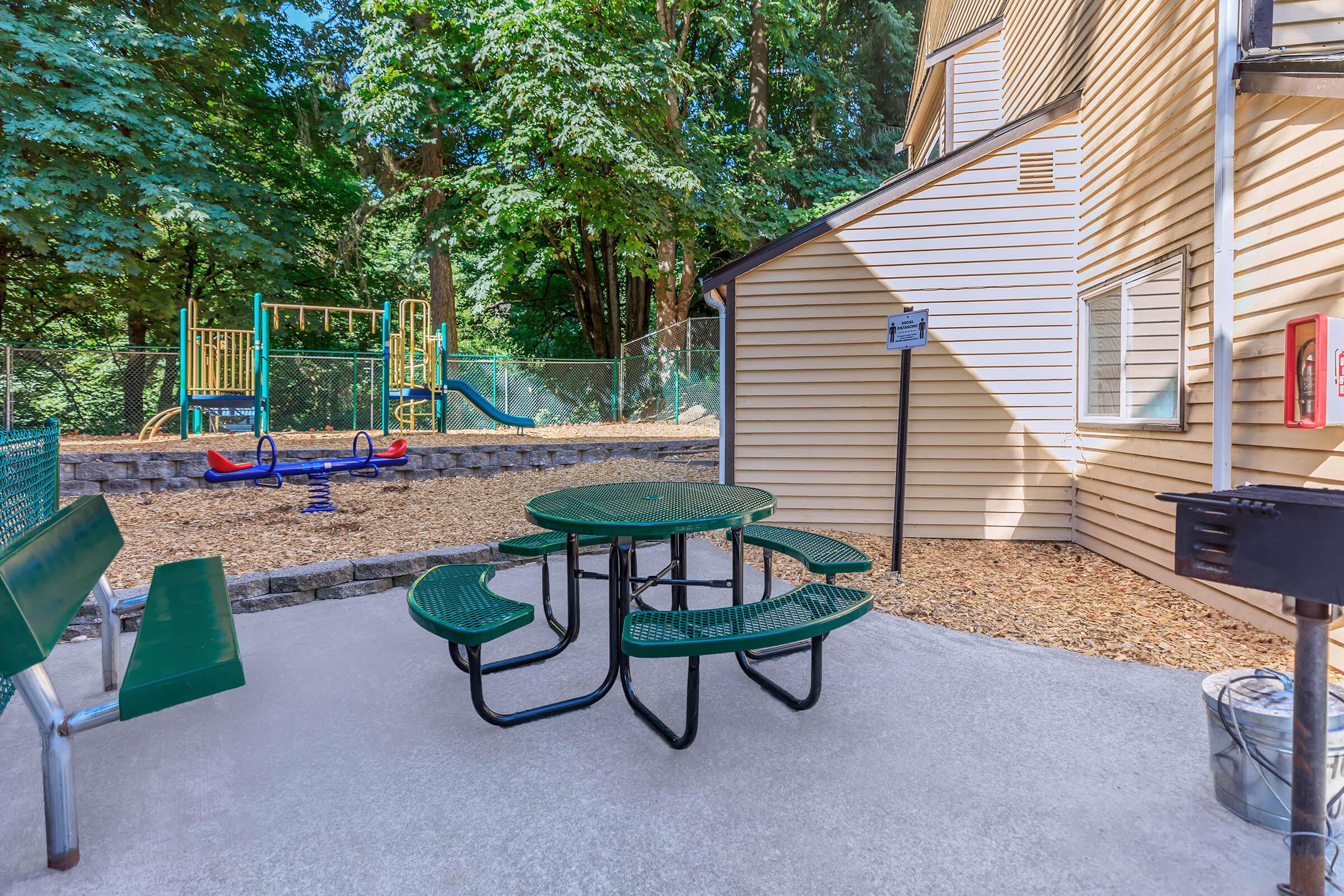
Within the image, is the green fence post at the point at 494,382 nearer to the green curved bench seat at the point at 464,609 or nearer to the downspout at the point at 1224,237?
the green curved bench seat at the point at 464,609

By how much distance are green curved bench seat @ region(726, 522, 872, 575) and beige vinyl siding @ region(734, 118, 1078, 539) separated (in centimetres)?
257

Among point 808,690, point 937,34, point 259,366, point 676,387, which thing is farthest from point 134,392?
point 937,34

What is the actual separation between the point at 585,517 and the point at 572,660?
0.98 metres

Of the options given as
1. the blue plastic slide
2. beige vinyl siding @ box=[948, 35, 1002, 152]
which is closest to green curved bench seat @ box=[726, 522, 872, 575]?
beige vinyl siding @ box=[948, 35, 1002, 152]

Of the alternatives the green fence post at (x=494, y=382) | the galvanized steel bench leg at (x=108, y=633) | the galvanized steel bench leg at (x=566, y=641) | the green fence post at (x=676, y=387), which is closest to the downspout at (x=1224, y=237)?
the galvanized steel bench leg at (x=566, y=641)

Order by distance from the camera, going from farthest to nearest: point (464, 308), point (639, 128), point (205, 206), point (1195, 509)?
point (464, 308) → point (639, 128) → point (205, 206) → point (1195, 509)

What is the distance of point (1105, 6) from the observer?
5.36 m

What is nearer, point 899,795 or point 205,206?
point 899,795

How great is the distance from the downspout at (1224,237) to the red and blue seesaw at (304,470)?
724 centimetres

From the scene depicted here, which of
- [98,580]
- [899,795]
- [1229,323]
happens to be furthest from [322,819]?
[1229,323]

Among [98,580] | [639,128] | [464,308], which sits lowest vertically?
[98,580]

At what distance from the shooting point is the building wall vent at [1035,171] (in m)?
5.91

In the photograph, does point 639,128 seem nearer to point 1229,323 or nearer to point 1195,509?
point 1229,323

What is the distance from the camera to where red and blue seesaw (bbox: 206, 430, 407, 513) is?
21.0 ft
